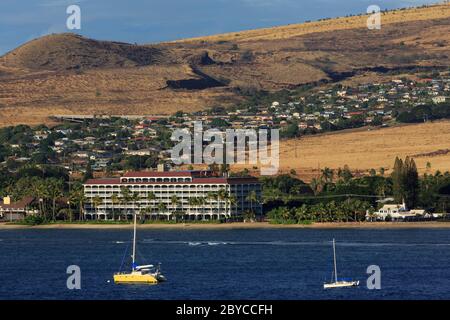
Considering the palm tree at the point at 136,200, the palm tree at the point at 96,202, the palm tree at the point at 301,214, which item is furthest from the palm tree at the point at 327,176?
the palm tree at the point at 301,214

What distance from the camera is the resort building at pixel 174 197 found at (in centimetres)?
15112

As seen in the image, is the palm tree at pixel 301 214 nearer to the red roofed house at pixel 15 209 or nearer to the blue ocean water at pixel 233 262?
the blue ocean water at pixel 233 262

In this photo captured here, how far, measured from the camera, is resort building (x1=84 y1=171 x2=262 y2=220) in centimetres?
15112

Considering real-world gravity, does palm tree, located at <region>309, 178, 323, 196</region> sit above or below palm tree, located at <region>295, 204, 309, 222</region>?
above

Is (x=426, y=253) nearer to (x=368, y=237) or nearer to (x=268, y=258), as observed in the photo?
(x=268, y=258)

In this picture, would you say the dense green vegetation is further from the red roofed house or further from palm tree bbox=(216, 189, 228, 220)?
the red roofed house

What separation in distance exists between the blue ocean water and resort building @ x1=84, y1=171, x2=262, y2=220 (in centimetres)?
1558

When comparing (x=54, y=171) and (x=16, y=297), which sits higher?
(x=54, y=171)

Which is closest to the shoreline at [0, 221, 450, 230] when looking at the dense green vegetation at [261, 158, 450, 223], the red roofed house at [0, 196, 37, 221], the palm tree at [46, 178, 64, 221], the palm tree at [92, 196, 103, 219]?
the dense green vegetation at [261, 158, 450, 223]

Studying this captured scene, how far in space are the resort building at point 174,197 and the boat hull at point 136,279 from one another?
74190mm

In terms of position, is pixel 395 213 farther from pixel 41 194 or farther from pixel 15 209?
pixel 15 209
